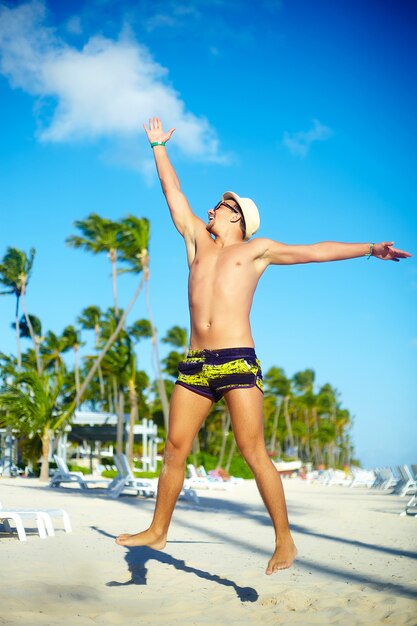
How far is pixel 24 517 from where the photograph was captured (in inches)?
290

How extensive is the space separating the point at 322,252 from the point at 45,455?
22442mm

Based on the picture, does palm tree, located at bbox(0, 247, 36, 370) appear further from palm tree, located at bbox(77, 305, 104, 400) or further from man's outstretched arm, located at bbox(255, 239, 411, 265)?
man's outstretched arm, located at bbox(255, 239, 411, 265)

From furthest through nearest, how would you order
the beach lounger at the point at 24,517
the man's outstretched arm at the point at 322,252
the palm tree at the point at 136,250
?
the palm tree at the point at 136,250, the beach lounger at the point at 24,517, the man's outstretched arm at the point at 322,252

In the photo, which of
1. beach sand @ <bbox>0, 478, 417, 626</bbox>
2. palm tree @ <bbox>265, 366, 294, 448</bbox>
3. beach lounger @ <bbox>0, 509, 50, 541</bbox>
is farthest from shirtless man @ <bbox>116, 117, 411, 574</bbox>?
palm tree @ <bbox>265, 366, 294, 448</bbox>

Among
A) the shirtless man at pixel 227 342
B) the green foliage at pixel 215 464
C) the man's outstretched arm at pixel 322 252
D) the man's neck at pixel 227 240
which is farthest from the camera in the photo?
the green foliage at pixel 215 464

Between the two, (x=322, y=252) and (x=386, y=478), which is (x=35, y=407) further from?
(x=322, y=252)

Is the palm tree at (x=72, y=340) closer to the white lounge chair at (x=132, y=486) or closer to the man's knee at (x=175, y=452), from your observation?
the white lounge chair at (x=132, y=486)

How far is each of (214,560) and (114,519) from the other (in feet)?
14.5

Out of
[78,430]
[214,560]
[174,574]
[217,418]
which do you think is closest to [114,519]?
[214,560]

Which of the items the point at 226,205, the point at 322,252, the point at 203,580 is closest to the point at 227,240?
the point at 226,205

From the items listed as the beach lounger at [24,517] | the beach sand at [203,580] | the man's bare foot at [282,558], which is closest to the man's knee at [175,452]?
the man's bare foot at [282,558]

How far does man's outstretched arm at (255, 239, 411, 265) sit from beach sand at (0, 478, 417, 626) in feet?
6.94

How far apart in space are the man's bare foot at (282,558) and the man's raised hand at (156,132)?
2697mm

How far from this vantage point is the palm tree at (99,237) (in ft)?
142
